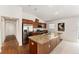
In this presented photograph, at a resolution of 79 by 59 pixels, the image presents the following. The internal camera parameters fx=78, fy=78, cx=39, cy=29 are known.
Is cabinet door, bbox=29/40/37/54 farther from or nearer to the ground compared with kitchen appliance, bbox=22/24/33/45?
nearer to the ground

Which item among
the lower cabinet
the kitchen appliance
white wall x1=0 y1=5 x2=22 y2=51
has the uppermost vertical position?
white wall x1=0 y1=5 x2=22 y2=51

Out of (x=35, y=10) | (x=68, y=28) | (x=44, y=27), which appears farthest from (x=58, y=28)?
(x=35, y=10)

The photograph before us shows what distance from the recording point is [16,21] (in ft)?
5.45

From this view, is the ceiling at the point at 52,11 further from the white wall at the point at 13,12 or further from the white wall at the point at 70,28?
the white wall at the point at 13,12

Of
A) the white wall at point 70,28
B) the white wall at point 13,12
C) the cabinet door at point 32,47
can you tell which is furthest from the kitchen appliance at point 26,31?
the white wall at point 70,28

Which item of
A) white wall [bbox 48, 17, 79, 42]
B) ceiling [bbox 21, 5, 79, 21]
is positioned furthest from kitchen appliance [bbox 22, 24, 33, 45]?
white wall [bbox 48, 17, 79, 42]

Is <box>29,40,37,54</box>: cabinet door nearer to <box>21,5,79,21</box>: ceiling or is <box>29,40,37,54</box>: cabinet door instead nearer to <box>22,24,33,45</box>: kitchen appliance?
<box>22,24,33,45</box>: kitchen appliance

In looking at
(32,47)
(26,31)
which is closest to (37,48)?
(32,47)

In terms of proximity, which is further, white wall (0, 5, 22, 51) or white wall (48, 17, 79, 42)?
white wall (48, 17, 79, 42)

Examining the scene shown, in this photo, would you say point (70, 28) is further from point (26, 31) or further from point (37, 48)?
point (26, 31)

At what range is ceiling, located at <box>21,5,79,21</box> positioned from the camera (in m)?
1.75

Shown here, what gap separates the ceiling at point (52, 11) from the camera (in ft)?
5.73

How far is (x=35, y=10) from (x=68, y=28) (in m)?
0.90
